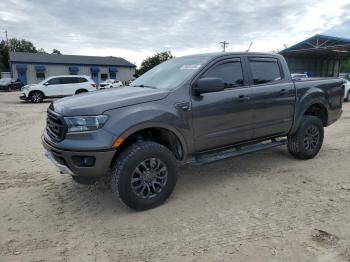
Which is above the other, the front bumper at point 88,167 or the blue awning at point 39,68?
the blue awning at point 39,68

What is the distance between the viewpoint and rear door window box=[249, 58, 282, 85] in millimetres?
4836

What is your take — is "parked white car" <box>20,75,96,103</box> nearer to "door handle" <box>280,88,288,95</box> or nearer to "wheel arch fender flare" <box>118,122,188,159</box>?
"door handle" <box>280,88,288,95</box>

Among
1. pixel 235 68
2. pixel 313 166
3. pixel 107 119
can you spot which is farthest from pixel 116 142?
pixel 313 166

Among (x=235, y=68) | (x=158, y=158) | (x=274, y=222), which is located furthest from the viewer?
(x=235, y=68)

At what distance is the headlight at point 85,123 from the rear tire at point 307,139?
3.51 m

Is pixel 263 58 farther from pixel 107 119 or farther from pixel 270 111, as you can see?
pixel 107 119

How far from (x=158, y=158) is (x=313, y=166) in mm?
2989

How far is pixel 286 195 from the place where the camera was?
413 centimetres

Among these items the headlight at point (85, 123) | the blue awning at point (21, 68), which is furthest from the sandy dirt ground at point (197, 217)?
the blue awning at point (21, 68)

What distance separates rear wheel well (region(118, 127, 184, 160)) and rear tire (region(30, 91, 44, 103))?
17.3m

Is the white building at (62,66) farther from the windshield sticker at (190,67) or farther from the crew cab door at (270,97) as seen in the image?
the crew cab door at (270,97)

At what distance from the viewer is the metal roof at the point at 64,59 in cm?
4444

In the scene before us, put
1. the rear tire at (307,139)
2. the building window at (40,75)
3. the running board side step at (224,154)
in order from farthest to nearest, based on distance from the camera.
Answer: the building window at (40,75), the rear tire at (307,139), the running board side step at (224,154)

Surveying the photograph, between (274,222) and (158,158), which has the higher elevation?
(158,158)
